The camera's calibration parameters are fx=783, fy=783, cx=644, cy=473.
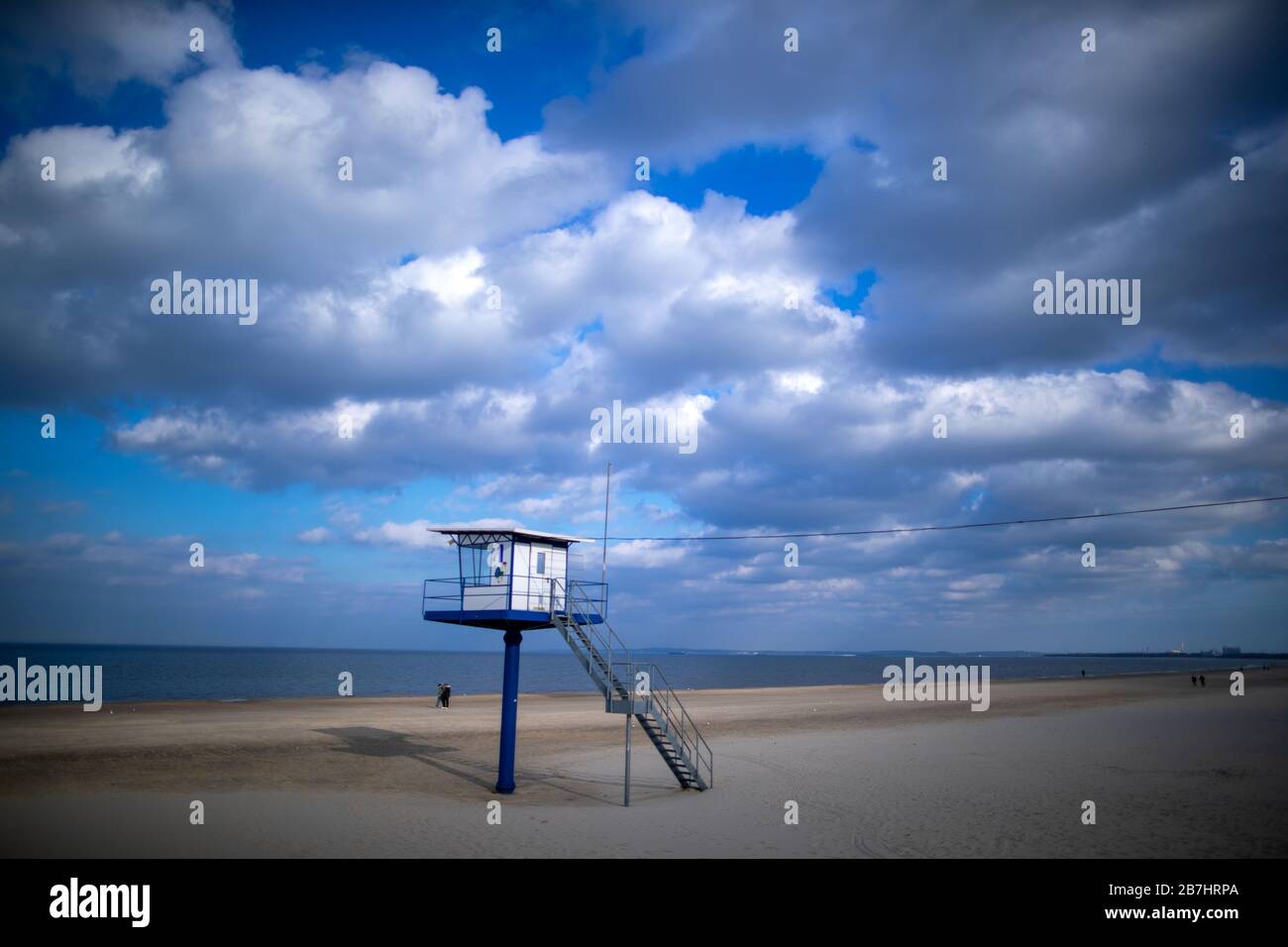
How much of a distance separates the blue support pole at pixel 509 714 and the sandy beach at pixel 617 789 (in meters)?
0.81

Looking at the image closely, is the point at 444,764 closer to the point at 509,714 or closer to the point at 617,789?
the point at 617,789

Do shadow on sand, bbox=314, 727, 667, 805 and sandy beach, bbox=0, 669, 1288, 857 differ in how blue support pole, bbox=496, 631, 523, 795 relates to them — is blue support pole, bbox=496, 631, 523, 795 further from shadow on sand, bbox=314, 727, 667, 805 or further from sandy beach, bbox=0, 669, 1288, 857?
shadow on sand, bbox=314, 727, 667, 805

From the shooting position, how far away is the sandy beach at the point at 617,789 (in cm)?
1748

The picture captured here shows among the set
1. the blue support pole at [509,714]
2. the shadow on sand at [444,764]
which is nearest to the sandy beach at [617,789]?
the shadow on sand at [444,764]

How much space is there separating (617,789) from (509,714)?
184 inches

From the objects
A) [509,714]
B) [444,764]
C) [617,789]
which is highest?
[509,714]

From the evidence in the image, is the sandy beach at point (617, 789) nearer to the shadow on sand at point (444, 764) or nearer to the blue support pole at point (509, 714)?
the shadow on sand at point (444, 764)

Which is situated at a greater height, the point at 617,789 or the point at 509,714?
the point at 509,714

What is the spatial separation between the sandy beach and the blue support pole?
2.66 ft

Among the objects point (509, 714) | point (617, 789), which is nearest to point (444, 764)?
point (617, 789)

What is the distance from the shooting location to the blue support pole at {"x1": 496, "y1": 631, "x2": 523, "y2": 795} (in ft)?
74.4

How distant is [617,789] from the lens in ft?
80.7
